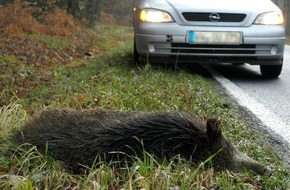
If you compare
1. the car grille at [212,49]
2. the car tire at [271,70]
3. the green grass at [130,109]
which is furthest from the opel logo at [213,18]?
the car tire at [271,70]

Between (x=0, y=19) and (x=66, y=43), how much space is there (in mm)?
2011

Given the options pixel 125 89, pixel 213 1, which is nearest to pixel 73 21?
pixel 213 1

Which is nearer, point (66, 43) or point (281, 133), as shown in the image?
point (281, 133)

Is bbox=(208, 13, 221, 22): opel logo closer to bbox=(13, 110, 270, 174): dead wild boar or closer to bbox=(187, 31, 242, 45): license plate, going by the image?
bbox=(187, 31, 242, 45): license plate

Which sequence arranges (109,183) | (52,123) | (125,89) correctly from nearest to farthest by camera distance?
1. (109,183)
2. (52,123)
3. (125,89)

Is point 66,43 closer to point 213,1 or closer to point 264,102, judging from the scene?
point 213,1

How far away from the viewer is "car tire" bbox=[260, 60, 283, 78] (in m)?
7.82

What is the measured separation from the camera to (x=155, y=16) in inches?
290

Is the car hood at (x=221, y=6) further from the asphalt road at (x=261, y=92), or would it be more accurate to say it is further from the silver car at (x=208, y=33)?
the asphalt road at (x=261, y=92)

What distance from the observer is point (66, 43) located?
38.7 ft

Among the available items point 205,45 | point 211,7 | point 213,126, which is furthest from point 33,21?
point 213,126

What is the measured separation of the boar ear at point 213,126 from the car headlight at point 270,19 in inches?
173

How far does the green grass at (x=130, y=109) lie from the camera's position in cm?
294

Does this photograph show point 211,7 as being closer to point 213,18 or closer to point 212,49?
point 213,18
